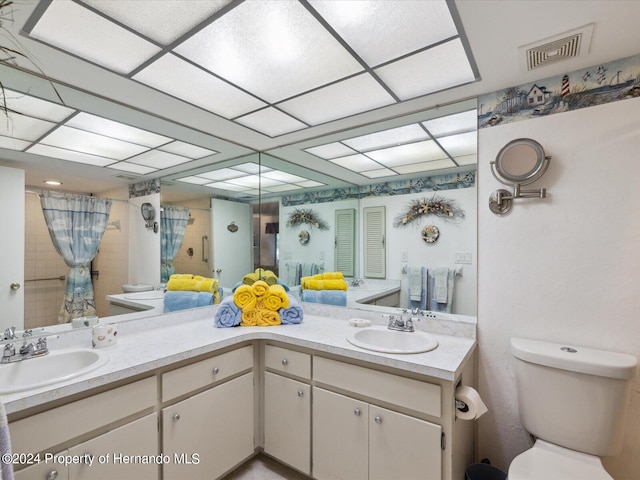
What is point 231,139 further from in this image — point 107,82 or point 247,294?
point 247,294

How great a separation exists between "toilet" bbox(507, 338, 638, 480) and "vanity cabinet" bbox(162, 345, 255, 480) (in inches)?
55.2

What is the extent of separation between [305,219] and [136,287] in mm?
1330

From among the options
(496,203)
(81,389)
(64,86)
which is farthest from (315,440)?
(64,86)

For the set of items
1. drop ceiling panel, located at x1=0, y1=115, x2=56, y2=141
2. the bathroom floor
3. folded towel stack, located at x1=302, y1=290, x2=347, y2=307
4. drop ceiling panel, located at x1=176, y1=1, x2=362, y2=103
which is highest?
drop ceiling panel, located at x1=176, y1=1, x2=362, y2=103

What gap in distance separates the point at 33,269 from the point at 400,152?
2237 mm

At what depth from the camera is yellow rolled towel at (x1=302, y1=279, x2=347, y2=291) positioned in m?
2.34

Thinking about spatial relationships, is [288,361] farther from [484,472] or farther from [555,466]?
[555,466]

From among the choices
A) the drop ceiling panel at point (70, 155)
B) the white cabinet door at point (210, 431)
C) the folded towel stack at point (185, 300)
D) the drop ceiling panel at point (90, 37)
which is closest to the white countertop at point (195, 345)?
the folded towel stack at point (185, 300)

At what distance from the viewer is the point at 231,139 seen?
2.32 meters

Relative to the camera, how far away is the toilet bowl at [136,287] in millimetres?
1872

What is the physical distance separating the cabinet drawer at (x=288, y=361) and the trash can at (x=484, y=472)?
982 millimetres

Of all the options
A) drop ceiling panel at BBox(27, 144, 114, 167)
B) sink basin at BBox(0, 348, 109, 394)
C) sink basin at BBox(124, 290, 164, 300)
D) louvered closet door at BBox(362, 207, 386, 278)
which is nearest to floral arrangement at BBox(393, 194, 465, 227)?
louvered closet door at BBox(362, 207, 386, 278)

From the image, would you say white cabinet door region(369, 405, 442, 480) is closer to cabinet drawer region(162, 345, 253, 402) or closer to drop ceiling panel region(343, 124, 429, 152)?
cabinet drawer region(162, 345, 253, 402)

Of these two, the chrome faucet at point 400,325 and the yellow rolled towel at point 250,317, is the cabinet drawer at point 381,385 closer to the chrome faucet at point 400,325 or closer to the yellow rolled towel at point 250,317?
the chrome faucet at point 400,325
